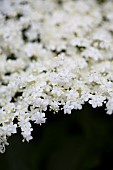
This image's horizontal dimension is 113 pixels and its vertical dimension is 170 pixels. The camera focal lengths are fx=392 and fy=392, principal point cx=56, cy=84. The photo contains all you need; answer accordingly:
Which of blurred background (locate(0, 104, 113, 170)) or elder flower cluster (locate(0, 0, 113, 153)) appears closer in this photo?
elder flower cluster (locate(0, 0, 113, 153))

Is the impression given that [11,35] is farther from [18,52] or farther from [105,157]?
[105,157]

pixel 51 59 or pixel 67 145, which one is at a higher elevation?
pixel 51 59

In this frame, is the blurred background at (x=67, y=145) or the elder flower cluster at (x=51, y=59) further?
the blurred background at (x=67, y=145)

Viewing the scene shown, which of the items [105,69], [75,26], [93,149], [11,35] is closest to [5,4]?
[11,35]
